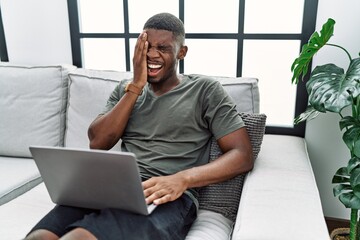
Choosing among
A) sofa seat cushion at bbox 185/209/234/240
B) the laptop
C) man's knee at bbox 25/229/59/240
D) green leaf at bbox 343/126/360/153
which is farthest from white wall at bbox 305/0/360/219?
man's knee at bbox 25/229/59/240

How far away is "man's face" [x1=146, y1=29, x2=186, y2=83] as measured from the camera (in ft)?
3.99

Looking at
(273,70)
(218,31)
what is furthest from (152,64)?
(273,70)

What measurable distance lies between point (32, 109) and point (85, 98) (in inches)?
12.1

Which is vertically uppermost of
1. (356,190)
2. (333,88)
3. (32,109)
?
(333,88)

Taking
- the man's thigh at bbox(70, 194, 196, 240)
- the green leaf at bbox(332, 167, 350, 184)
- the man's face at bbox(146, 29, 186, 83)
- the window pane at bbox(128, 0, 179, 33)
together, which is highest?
the window pane at bbox(128, 0, 179, 33)

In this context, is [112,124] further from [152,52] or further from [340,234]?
[340,234]

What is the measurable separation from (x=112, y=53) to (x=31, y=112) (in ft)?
1.99

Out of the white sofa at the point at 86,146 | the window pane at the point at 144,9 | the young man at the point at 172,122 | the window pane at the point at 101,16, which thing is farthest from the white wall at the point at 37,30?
the young man at the point at 172,122

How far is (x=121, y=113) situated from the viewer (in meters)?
1.24

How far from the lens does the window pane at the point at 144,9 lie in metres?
1.84

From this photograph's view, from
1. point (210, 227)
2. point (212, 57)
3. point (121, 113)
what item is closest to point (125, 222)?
point (210, 227)

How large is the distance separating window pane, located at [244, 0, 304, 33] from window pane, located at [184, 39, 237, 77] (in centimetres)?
14

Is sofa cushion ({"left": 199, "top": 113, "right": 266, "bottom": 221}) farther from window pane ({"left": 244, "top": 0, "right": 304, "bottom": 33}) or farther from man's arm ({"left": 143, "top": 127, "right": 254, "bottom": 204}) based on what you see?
window pane ({"left": 244, "top": 0, "right": 304, "bottom": 33})

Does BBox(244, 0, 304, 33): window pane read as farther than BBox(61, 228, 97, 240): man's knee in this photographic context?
Yes
